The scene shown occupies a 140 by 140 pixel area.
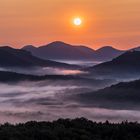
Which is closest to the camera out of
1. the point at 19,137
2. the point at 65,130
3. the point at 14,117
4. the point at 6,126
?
the point at 19,137

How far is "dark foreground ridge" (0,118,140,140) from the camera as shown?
103 feet

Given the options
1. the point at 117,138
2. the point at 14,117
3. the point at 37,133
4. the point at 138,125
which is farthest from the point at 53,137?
the point at 14,117

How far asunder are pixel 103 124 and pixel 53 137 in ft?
20.2

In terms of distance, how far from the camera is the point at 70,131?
32969 millimetres

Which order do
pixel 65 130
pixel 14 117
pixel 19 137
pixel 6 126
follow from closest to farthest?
pixel 19 137 → pixel 65 130 → pixel 6 126 → pixel 14 117

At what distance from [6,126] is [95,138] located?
5779 mm

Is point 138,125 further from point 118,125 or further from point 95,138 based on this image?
point 95,138

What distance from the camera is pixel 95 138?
32.8m

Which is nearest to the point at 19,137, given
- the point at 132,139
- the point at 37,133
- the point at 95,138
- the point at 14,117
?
the point at 37,133

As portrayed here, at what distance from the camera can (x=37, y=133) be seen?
3195 cm

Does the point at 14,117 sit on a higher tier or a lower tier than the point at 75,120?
higher

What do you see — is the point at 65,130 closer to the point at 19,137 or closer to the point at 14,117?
the point at 19,137

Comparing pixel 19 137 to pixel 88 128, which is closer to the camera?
pixel 19 137

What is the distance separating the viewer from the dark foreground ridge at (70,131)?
3153cm
